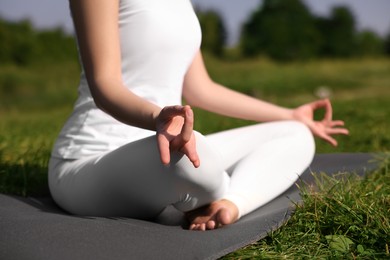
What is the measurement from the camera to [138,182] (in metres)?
2.16

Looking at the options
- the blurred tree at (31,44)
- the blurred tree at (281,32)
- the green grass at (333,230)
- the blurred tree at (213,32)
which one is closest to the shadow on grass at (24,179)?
the green grass at (333,230)

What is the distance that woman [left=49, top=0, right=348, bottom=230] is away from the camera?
2070 mm

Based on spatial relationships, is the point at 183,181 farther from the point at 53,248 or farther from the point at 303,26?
the point at 303,26

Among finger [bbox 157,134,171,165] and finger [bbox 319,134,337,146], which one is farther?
finger [bbox 319,134,337,146]

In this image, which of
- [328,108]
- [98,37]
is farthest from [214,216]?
[328,108]

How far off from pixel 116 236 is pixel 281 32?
2850cm

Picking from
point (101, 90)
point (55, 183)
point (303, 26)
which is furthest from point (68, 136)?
point (303, 26)

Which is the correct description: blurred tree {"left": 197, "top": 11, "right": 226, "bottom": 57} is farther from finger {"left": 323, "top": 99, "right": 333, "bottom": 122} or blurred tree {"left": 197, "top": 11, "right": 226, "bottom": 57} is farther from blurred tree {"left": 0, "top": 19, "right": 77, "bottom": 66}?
finger {"left": 323, "top": 99, "right": 333, "bottom": 122}

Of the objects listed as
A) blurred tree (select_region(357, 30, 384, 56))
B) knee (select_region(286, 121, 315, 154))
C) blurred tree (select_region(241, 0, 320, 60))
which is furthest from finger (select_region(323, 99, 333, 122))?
blurred tree (select_region(357, 30, 384, 56))

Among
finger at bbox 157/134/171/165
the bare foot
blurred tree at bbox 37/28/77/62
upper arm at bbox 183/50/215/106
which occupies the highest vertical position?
finger at bbox 157/134/171/165

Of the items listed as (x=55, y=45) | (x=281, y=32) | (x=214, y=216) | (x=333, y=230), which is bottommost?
(x=281, y=32)

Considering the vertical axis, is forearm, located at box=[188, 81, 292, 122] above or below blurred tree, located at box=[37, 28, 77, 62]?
above

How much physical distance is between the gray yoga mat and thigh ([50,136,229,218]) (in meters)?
0.09

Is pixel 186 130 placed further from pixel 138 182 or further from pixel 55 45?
pixel 55 45
